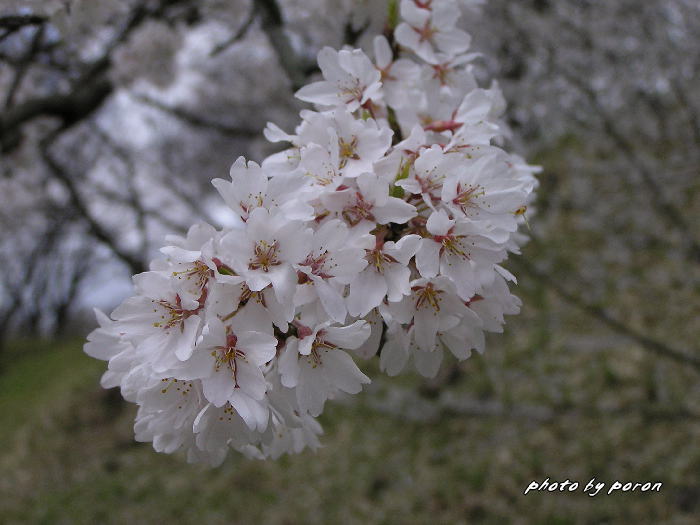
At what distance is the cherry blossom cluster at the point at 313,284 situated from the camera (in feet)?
2.43

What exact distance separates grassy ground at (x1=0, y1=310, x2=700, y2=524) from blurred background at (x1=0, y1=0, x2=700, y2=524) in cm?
2

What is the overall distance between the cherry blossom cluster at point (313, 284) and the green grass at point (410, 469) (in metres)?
1.91

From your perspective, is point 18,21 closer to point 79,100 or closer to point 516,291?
point 79,100

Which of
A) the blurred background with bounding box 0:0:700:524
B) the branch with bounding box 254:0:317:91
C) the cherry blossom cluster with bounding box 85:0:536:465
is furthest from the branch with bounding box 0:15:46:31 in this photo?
the cherry blossom cluster with bounding box 85:0:536:465

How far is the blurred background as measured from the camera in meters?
2.66

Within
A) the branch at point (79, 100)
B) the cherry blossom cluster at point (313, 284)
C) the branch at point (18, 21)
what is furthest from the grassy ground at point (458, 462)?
the branch at point (79, 100)

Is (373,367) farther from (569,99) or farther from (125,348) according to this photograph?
(125,348)

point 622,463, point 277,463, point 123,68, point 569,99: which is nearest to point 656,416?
point 622,463

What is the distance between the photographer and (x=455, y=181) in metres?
0.80

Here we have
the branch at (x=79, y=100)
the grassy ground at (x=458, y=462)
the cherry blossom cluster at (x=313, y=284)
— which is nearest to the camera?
the cherry blossom cluster at (x=313, y=284)

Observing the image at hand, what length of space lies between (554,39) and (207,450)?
401cm

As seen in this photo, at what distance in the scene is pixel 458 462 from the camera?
3.59m

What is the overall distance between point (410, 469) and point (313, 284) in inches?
132

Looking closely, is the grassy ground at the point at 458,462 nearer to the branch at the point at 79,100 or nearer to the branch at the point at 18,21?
the branch at the point at 18,21
